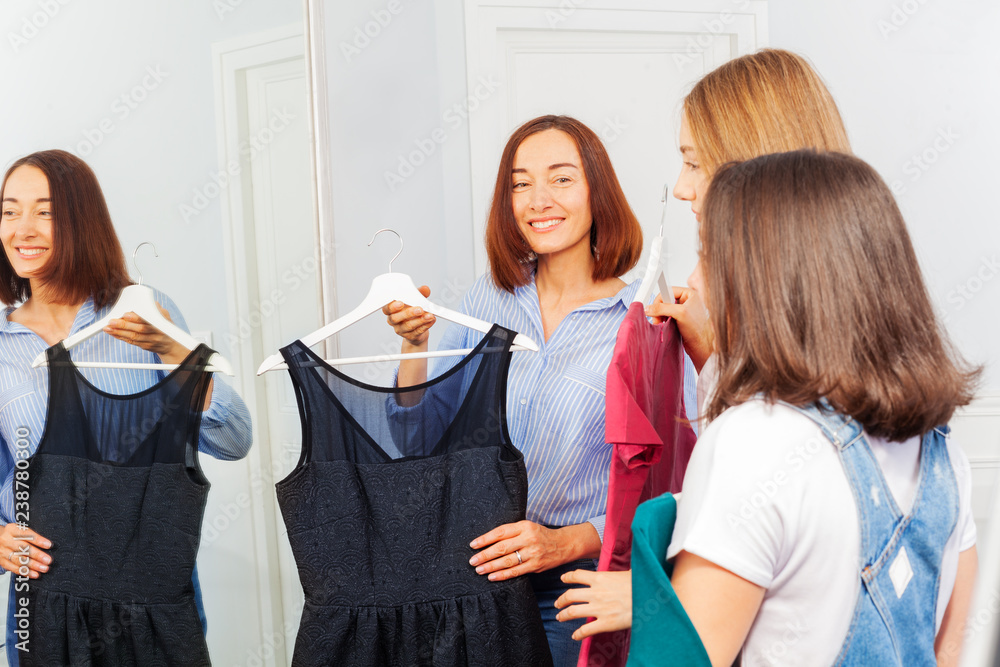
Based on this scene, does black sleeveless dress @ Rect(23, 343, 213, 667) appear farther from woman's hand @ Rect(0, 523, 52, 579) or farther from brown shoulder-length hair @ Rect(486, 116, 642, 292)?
brown shoulder-length hair @ Rect(486, 116, 642, 292)

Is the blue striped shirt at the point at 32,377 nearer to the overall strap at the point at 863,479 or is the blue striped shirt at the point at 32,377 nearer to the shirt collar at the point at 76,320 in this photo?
the shirt collar at the point at 76,320

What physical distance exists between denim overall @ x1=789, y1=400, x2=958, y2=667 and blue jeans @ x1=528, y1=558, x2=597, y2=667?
0.69 m

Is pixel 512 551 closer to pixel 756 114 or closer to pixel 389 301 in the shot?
pixel 389 301

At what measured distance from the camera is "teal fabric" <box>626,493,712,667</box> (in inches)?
Answer: 31.2

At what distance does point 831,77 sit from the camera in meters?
2.91

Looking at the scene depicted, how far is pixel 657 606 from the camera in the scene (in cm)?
81

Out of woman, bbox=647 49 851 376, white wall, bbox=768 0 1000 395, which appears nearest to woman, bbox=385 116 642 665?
woman, bbox=647 49 851 376

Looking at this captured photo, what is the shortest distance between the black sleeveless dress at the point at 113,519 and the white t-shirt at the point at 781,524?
3.09 ft

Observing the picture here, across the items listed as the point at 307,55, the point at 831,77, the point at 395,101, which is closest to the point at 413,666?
the point at 307,55

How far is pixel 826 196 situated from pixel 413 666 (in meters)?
0.91

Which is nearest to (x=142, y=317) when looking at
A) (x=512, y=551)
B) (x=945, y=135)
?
(x=512, y=551)

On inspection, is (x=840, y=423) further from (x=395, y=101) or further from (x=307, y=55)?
(x=395, y=101)

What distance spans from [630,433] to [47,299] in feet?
3.47

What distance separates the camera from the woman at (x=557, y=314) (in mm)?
1460
